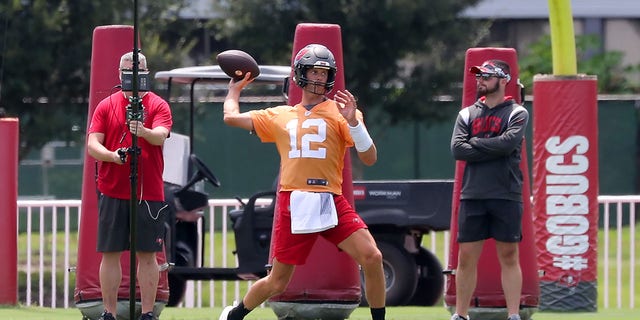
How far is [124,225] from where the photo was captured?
361 inches

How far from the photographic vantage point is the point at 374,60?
23.9m

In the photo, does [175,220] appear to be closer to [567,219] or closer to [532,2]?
[567,219]

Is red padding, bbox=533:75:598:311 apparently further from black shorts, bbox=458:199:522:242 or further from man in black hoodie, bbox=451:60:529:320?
black shorts, bbox=458:199:522:242

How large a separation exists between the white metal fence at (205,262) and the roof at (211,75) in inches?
47.1

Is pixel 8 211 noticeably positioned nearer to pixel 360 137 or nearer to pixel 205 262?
pixel 360 137

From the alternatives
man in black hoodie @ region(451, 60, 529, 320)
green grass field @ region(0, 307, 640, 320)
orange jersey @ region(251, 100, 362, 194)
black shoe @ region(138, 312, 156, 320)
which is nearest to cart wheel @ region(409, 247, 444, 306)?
green grass field @ region(0, 307, 640, 320)

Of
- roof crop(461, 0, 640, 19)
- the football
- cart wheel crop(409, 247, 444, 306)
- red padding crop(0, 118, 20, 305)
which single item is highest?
roof crop(461, 0, 640, 19)

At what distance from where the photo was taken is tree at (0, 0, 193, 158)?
19.9m

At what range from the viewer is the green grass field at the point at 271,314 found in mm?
11016

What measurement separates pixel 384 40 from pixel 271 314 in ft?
42.0

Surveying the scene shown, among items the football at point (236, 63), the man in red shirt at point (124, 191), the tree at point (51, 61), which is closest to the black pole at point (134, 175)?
the football at point (236, 63)

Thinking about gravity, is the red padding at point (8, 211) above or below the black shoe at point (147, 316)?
above

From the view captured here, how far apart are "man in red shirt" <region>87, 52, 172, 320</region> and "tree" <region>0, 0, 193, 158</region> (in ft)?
33.9

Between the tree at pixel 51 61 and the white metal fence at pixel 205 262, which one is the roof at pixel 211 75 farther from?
the tree at pixel 51 61
